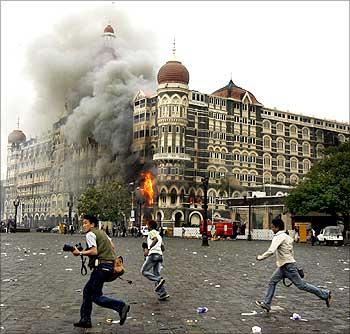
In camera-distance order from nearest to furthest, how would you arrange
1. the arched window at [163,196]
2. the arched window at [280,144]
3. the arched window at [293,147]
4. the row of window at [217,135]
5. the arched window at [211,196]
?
the arched window at [163,196] → the arched window at [211,196] → the row of window at [217,135] → the arched window at [280,144] → the arched window at [293,147]

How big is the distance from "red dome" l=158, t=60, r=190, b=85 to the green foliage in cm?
2085

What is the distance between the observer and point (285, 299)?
10602mm

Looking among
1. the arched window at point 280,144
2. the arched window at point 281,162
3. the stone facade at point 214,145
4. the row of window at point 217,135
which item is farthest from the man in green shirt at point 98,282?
the arched window at point 280,144

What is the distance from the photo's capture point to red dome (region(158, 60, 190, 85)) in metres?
83.7

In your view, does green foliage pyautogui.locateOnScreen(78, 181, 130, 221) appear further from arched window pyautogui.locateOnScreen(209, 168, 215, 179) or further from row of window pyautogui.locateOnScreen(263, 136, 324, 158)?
row of window pyautogui.locateOnScreen(263, 136, 324, 158)

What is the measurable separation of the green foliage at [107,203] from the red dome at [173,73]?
2085cm

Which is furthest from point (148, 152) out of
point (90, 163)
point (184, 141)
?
point (90, 163)

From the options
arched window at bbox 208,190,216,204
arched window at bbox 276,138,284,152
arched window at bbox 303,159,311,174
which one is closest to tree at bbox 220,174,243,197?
arched window at bbox 208,190,216,204

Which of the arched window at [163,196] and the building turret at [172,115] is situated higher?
→ the building turret at [172,115]

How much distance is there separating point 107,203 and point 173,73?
24.8 meters

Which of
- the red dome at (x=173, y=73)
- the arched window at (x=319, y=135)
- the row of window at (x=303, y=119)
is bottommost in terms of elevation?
the arched window at (x=319, y=135)

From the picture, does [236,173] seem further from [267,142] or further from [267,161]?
[267,142]

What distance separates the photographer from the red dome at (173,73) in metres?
83.7

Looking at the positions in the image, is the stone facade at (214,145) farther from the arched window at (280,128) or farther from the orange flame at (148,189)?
the orange flame at (148,189)
